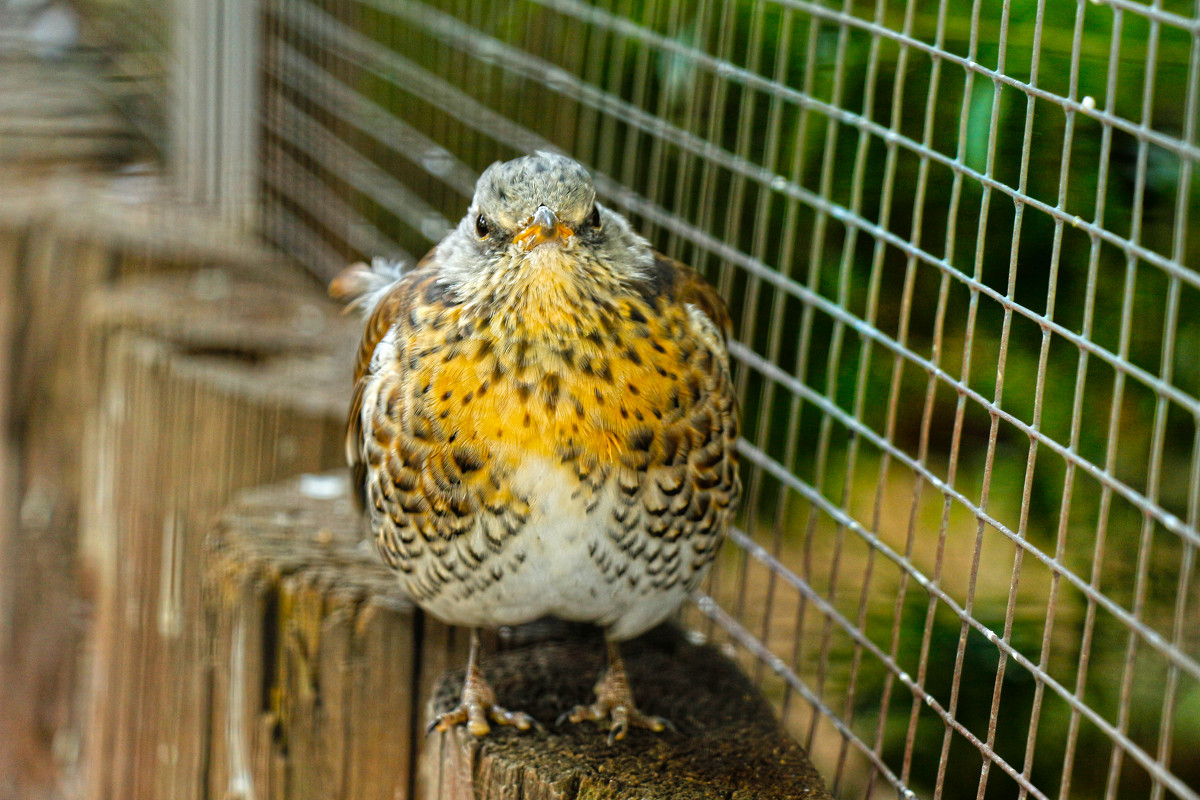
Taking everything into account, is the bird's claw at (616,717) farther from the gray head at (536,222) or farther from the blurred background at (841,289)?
the gray head at (536,222)

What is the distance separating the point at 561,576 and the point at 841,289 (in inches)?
30.6

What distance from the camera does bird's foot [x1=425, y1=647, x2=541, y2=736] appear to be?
109 inches

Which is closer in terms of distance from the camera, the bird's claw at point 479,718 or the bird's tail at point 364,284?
the bird's claw at point 479,718

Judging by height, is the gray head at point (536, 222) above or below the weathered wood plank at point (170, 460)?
above

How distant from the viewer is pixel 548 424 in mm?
2605

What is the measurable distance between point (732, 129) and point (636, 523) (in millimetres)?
1391

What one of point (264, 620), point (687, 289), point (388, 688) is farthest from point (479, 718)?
point (687, 289)

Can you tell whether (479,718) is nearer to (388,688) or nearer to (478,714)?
(478,714)

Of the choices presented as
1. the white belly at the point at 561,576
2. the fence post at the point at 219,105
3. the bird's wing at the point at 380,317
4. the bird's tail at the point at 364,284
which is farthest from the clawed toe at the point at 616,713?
the fence post at the point at 219,105

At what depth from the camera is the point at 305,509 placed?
3.69 metres

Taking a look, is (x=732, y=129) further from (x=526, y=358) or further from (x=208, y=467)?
(x=208, y=467)

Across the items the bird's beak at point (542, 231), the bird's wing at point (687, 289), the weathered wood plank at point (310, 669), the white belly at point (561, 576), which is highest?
the bird's beak at point (542, 231)

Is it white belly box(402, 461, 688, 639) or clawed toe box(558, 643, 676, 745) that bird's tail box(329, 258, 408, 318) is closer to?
white belly box(402, 461, 688, 639)

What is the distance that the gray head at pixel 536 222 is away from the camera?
2.53 metres
